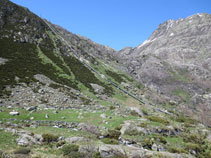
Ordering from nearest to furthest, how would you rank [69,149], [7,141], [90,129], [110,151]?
[69,149], [110,151], [7,141], [90,129]

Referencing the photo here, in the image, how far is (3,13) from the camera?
7269 centimetres

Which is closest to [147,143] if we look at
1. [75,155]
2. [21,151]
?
[75,155]

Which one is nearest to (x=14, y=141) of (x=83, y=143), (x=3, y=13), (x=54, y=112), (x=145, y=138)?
(x=83, y=143)

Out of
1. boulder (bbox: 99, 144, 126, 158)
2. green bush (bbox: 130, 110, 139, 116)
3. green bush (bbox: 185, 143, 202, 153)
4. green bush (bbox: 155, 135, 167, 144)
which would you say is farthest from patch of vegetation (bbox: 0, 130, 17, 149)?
green bush (bbox: 130, 110, 139, 116)

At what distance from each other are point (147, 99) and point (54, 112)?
137 ft

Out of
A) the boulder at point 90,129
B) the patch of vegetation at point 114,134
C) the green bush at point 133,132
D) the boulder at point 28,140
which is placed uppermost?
the green bush at point 133,132

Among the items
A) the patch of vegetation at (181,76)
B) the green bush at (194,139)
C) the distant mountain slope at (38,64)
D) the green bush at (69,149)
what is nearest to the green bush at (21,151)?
the green bush at (69,149)

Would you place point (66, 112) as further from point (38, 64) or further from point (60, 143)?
point (38, 64)

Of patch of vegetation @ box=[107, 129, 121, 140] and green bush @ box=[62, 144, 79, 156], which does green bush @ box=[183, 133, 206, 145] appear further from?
green bush @ box=[62, 144, 79, 156]

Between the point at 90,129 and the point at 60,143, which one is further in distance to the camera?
the point at 90,129

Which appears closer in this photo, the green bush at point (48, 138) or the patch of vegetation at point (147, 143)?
the green bush at point (48, 138)

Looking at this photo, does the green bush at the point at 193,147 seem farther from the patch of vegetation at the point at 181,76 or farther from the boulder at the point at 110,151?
the patch of vegetation at the point at 181,76

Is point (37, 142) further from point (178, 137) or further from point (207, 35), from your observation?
point (207, 35)

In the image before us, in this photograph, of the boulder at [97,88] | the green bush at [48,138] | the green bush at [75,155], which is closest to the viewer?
the green bush at [75,155]
